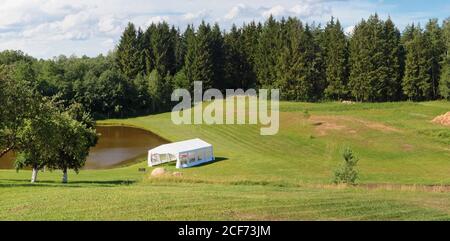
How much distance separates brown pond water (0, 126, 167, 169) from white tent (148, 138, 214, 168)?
4.16 metres

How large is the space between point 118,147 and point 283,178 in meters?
25.4

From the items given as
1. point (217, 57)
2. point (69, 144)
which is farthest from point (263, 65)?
point (69, 144)

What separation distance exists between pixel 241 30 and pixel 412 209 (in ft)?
274

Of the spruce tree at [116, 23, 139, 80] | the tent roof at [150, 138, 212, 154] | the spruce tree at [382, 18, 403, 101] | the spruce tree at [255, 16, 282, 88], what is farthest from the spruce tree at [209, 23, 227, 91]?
the tent roof at [150, 138, 212, 154]

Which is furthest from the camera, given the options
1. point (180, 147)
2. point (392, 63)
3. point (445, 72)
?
point (392, 63)

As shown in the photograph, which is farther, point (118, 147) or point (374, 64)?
point (374, 64)

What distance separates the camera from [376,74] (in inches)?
3157

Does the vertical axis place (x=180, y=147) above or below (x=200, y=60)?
below

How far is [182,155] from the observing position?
131 ft

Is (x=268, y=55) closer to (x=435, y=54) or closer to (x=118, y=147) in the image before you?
(x=435, y=54)

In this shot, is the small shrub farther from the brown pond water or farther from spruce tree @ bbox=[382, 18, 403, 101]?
spruce tree @ bbox=[382, 18, 403, 101]

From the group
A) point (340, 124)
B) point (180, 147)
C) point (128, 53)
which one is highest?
point (128, 53)

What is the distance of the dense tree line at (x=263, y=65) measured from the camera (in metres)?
76.9
